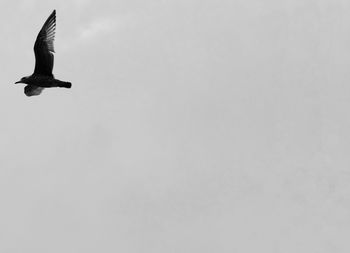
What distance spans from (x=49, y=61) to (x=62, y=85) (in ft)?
6.70

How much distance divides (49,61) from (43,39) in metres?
1.82

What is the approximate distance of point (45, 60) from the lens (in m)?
80.9

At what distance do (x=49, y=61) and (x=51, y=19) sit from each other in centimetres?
333

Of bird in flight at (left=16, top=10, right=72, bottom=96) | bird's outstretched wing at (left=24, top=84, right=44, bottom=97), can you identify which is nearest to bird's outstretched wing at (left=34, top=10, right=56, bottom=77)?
bird in flight at (left=16, top=10, right=72, bottom=96)

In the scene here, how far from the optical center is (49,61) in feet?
266

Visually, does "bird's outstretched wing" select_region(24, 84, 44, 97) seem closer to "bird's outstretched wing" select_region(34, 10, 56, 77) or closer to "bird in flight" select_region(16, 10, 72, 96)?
"bird in flight" select_region(16, 10, 72, 96)

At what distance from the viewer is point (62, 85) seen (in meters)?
81.1

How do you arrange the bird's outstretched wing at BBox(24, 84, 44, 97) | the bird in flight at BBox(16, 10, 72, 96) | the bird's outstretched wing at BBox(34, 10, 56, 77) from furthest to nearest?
the bird's outstretched wing at BBox(24, 84, 44, 97)
the bird in flight at BBox(16, 10, 72, 96)
the bird's outstretched wing at BBox(34, 10, 56, 77)

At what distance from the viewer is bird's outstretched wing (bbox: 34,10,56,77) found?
8000 centimetres

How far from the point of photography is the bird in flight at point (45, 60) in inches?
3155

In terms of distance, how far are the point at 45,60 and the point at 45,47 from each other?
1.06 meters

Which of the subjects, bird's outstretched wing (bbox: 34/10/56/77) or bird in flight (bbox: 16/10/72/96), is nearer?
bird's outstretched wing (bbox: 34/10/56/77)

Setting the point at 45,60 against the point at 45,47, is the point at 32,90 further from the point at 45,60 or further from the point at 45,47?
the point at 45,47

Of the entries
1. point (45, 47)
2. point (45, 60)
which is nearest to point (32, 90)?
point (45, 60)
